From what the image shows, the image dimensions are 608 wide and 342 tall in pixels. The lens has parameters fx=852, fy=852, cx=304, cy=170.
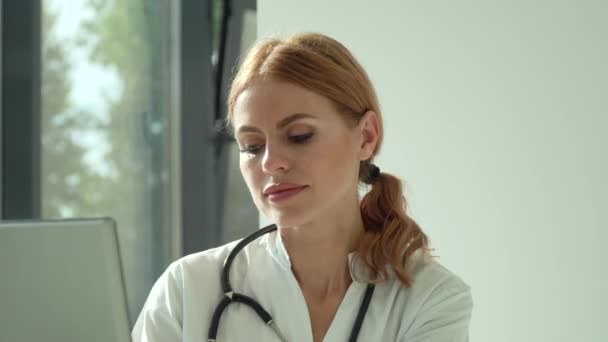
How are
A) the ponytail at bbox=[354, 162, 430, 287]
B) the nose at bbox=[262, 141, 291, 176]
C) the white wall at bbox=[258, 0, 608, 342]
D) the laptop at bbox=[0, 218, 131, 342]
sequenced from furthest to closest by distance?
the white wall at bbox=[258, 0, 608, 342]
the ponytail at bbox=[354, 162, 430, 287]
the nose at bbox=[262, 141, 291, 176]
the laptop at bbox=[0, 218, 131, 342]

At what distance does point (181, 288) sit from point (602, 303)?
3.29 feet

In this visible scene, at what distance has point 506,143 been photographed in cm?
212

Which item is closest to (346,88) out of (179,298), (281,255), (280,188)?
(280,188)

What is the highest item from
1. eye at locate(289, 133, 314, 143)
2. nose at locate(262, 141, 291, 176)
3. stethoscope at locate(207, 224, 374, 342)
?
eye at locate(289, 133, 314, 143)

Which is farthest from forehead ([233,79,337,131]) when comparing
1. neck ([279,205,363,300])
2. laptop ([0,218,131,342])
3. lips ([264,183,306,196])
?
laptop ([0,218,131,342])

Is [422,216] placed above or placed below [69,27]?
below

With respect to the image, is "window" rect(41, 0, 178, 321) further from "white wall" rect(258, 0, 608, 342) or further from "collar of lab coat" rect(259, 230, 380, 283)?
"collar of lab coat" rect(259, 230, 380, 283)

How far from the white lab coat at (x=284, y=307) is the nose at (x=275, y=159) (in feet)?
0.70

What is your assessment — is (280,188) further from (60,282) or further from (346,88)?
(60,282)

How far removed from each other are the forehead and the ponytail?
8.8 inches

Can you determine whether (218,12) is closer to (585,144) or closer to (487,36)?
(487,36)

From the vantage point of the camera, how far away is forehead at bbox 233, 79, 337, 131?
4.77 feet

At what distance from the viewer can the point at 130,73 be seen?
297cm

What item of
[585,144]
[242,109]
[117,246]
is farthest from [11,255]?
[585,144]
